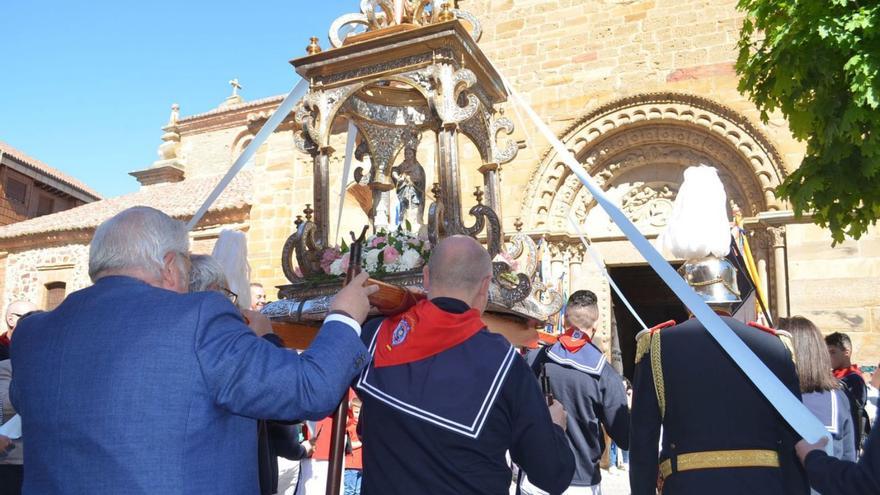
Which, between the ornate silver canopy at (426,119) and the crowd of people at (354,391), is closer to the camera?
the crowd of people at (354,391)

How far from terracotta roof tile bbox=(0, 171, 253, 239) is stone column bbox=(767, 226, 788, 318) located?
10.2 metres

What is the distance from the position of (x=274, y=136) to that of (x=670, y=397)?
1095 cm

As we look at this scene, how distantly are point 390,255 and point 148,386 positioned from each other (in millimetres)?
2639

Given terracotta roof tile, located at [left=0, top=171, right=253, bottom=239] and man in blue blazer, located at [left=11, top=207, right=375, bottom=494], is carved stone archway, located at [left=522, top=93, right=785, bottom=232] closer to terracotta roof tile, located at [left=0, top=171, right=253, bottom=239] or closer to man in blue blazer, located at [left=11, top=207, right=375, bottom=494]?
terracotta roof tile, located at [left=0, top=171, right=253, bottom=239]

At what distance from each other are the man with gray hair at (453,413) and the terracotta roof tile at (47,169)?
1040 inches

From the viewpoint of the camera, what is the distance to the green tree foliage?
5109mm

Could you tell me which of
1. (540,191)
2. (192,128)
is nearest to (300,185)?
(540,191)

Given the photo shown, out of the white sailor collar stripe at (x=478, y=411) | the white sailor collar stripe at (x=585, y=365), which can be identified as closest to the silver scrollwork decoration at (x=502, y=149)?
the white sailor collar stripe at (x=585, y=365)

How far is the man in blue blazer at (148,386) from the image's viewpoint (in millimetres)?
1727

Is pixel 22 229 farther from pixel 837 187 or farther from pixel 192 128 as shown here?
pixel 837 187

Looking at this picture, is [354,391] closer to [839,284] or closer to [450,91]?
[450,91]

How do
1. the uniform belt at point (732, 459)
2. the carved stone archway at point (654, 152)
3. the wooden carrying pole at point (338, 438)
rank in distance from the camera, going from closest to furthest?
1. the wooden carrying pole at point (338, 438)
2. the uniform belt at point (732, 459)
3. the carved stone archway at point (654, 152)

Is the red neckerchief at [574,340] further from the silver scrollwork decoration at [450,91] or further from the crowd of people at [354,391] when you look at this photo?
the silver scrollwork decoration at [450,91]

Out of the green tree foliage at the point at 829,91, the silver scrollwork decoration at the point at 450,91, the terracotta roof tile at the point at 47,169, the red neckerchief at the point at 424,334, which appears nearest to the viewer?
the red neckerchief at the point at 424,334
